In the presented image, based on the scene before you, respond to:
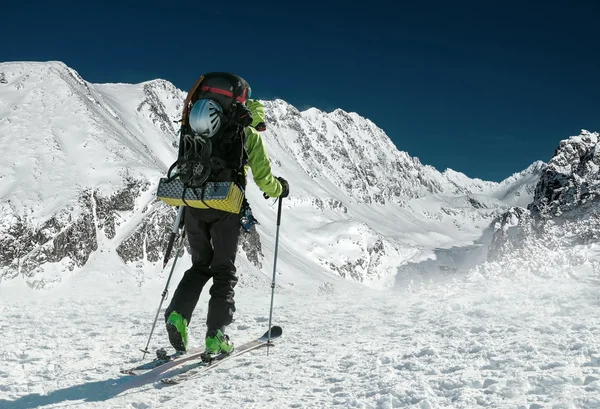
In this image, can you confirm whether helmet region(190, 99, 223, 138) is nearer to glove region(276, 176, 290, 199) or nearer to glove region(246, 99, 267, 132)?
glove region(246, 99, 267, 132)

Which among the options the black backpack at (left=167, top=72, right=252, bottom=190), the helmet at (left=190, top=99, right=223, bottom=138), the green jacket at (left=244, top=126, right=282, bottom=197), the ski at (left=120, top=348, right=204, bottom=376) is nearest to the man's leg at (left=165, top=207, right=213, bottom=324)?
the ski at (left=120, top=348, right=204, bottom=376)

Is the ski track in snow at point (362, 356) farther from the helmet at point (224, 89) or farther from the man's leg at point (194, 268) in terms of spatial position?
the helmet at point (224, 89)

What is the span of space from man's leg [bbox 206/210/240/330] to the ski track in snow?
1.93 feet

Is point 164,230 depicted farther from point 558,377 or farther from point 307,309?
point 558,377

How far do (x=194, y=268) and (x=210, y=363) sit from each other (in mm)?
1250

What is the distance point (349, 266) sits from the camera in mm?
145750

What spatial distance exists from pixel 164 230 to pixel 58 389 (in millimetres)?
30866

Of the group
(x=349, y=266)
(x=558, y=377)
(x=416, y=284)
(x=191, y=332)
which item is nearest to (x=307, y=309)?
(x=191, y=332)

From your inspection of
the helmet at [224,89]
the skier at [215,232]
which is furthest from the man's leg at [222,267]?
the helmet at [224,89]

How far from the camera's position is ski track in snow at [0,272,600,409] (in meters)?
4.56

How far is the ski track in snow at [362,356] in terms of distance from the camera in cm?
456

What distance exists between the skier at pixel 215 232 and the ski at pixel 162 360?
12 cm

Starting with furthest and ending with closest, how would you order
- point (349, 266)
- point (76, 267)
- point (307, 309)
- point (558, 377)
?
point (349, 266) < point (76, 267) < point (307, 309) < point (558, 377)

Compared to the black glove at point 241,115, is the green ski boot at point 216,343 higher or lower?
lower
